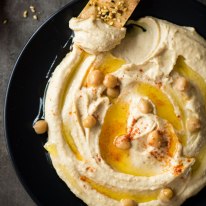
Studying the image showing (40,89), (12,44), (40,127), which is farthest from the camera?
(12,44)

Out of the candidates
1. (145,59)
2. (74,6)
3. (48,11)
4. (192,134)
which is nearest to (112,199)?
(192,134)

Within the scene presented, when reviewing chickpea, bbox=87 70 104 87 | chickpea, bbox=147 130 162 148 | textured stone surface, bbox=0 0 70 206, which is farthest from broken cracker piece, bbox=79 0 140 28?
chickpea, bbox=147 130 162 148

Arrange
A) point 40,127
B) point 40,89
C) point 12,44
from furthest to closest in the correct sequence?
point 12,44, point 40,89, point 40,127

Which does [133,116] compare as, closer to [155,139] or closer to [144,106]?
[144,106]

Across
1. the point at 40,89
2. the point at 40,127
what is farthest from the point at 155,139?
the point at 40,89

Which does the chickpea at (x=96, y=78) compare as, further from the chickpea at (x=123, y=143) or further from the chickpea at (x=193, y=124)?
the chickpea at (x=193, y=124)

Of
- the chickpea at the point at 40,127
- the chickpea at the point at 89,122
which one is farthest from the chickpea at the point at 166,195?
the chickpea at the point at 40,127

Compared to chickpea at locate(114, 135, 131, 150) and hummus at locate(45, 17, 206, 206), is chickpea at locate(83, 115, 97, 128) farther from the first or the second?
chickpea at locate(114, 135, 131, 150)
